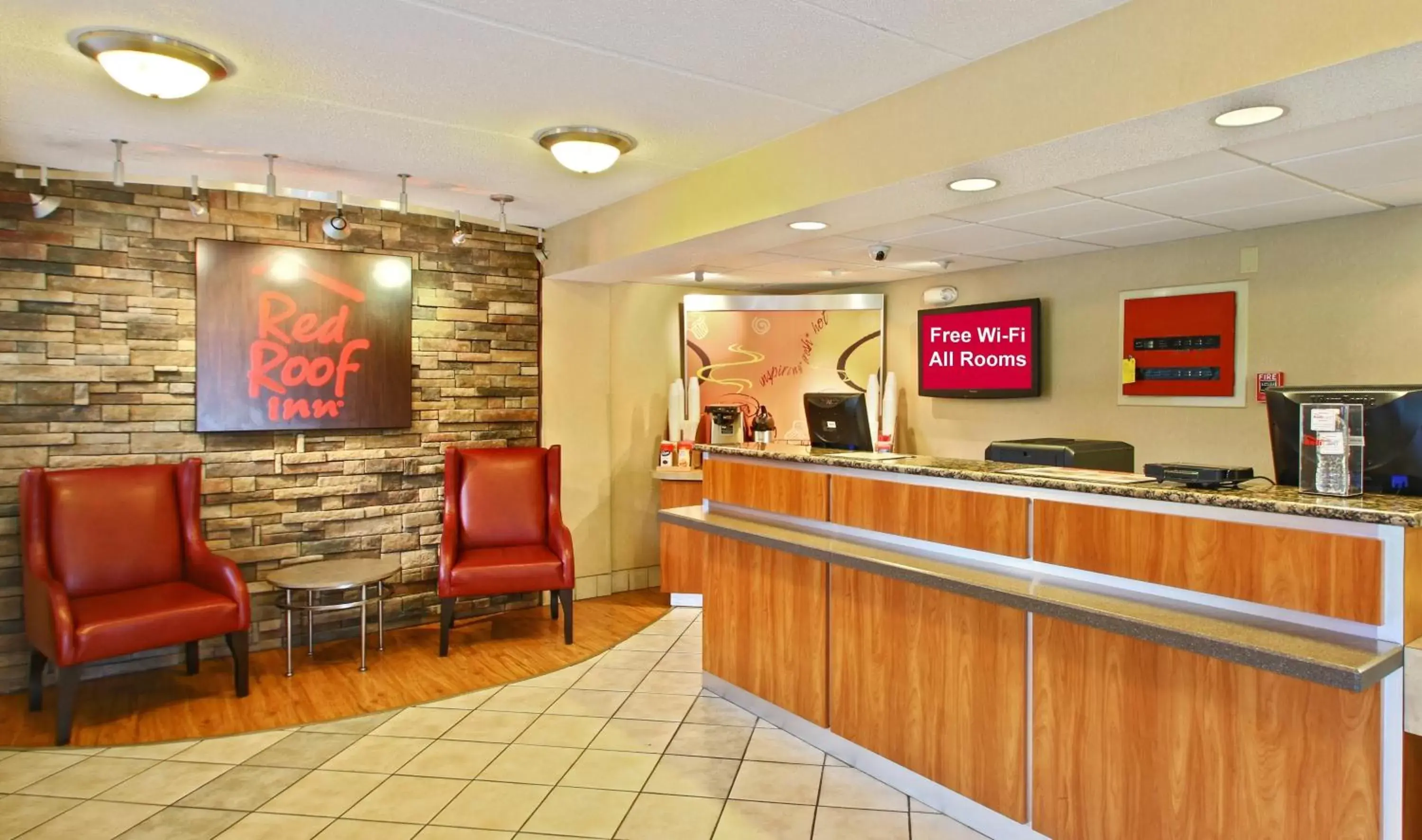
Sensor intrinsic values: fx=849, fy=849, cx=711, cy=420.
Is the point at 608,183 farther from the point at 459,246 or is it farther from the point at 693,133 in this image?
the point at 459,246

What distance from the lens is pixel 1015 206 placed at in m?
3.88

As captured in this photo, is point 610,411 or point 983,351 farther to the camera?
point 610,411

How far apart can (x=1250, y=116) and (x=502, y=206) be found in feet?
12.3

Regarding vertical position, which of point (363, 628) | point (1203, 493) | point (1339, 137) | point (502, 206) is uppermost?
point (502, 206)

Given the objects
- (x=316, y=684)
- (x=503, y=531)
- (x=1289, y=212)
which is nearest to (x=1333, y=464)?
(x=1289, y=212)

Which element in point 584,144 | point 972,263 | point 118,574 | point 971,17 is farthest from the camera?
point 972,263

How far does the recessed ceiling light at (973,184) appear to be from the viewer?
300 centimetres

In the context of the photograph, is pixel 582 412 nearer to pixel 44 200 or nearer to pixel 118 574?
pixel 118 574

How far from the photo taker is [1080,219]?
13.7 ft

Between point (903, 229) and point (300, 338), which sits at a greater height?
point (903, 229)

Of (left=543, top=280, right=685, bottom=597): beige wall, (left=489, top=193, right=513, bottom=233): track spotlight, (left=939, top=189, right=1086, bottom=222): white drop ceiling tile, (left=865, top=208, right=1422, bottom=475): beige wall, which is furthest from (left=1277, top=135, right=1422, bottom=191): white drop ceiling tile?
(left=543, top=280, right=685, bottom=597): beige wall

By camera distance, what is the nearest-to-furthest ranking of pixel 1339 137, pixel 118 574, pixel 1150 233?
pixel 1339 137
pixel 118 574
pixel 1150 233

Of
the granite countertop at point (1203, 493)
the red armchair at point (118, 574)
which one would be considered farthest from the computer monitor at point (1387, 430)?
the red armchair at point (118, 574)

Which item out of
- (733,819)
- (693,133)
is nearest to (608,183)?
(693,133)
